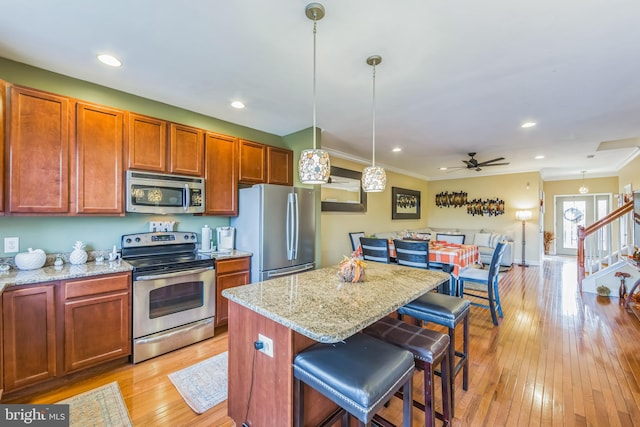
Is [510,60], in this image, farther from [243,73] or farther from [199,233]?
[199,233]

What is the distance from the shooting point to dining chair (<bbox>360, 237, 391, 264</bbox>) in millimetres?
3202

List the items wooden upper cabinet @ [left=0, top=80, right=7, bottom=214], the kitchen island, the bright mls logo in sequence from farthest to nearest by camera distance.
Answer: wooden upper cabinet @ [left=0, top=80, right=7, bottom=214], the bright mls logo, the kitchen island

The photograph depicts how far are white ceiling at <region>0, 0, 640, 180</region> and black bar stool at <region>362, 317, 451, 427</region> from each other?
75.5 inches

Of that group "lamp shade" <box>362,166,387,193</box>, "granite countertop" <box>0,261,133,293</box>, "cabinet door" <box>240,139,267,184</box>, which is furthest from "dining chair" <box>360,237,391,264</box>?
"granite countertop" <box>0,261,133,293</box>

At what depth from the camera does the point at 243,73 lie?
7.48ft

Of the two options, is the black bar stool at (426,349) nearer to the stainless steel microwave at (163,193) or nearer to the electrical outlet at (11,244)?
the stainless steel microwave at (163,193)

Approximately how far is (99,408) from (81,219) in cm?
164

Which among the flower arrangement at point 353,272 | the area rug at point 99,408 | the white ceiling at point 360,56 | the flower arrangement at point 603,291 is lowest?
the area rug at point 99,408

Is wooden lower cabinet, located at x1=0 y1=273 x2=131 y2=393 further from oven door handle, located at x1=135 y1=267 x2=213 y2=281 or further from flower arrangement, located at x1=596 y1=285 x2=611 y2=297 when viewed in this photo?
flower arrangement, located at x1=596 y1=285 x2=611 y2=297

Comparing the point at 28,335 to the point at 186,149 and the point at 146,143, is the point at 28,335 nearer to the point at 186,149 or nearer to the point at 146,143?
the point at 146,143

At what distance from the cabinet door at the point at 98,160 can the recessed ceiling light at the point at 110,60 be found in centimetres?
46

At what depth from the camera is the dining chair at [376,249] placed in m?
3.20

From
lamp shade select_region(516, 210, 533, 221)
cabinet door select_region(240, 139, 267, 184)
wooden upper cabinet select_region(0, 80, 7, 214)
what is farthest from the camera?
lamp shade select_region(516, 210, 533, 221)

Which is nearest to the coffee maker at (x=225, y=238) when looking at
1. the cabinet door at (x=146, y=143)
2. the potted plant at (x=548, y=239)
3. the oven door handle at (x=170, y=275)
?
the oven door handle at (x=170, y=275)
